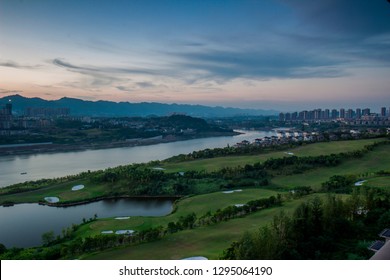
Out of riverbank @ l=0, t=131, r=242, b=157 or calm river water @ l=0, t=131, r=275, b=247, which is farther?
riverbank @ l=0, t=131, r=242, b=157

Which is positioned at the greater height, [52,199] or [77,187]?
[77,187]

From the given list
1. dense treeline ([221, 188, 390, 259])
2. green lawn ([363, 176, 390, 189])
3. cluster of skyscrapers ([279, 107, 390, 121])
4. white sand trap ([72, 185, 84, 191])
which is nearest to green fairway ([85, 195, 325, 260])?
dense treeline ([221, 188, 390, 259])

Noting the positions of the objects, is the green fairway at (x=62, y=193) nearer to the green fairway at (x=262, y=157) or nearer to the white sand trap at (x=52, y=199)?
the white sand trap at (x=52, y=199)

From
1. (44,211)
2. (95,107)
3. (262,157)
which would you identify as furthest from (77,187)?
(95,107)

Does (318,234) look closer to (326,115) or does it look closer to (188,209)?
(188,209)

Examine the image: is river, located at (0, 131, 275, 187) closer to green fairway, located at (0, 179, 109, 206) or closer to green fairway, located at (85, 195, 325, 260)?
green fairway, located at (0, 179, 109, 206)

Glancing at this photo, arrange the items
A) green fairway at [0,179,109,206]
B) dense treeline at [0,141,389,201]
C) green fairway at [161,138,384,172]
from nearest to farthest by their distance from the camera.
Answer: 1. green fairway at [0,179,109,206]
2. dense treeline at [0,141,389,201]
3. green fairway at [161,138,384,172]

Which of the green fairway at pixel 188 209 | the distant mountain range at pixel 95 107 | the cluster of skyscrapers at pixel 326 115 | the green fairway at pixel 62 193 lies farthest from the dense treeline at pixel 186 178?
the distant mountain range at pixel 95 107

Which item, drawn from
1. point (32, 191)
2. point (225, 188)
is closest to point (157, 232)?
point (225, 188)
